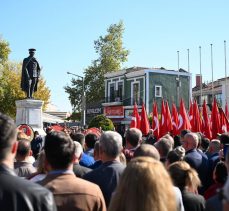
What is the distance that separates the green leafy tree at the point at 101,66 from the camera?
162 feet

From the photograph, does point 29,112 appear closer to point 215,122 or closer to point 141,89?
point 215,122

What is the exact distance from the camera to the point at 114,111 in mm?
45969

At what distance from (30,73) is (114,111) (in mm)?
28520

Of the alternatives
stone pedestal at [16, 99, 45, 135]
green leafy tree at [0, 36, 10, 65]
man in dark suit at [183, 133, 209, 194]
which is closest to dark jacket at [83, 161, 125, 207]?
man in dark suit at [183, 133, 209, 194]

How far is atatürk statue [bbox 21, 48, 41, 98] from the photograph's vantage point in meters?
17.6

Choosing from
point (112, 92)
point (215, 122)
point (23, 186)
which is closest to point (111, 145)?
point (23, 186)

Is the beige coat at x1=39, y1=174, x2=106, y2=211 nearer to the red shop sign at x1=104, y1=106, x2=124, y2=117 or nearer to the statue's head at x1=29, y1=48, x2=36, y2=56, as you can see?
the statue's head at x1=29, y1=48, x2=36, y2=56

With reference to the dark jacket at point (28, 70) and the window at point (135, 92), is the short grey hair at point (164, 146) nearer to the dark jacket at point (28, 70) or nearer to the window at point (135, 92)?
the dark jacket at point (28, 70)

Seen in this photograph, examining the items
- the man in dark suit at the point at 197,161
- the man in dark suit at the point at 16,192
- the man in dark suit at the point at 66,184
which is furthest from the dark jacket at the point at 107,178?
the man in dark suit at the point at 197,161

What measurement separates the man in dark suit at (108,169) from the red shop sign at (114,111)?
131 ft

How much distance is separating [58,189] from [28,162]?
200 cm

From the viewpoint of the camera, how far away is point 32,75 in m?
17.8

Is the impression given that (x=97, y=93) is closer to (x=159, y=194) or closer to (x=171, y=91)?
(x=171, y=91)

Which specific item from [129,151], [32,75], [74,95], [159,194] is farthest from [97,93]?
[159,194]
